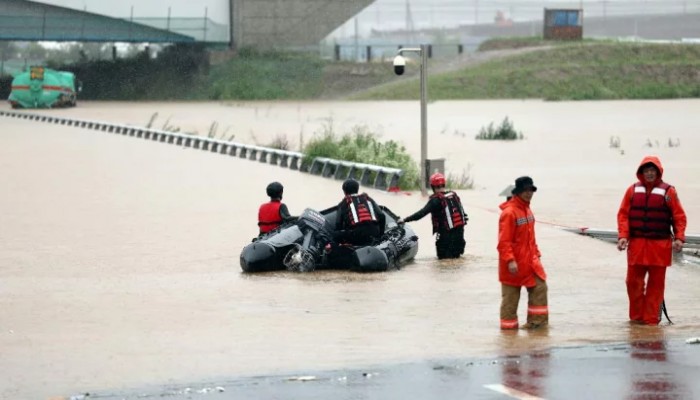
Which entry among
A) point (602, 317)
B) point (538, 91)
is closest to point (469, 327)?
point (602, 317)

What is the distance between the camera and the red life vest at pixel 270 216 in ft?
63.0

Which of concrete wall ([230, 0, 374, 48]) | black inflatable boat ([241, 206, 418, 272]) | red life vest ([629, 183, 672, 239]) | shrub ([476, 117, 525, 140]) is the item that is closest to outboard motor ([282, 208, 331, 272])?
black inflatable boat ([241, 206, 418, 272])

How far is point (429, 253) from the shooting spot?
21250 mm

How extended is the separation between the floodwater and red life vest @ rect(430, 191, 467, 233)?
511 mm

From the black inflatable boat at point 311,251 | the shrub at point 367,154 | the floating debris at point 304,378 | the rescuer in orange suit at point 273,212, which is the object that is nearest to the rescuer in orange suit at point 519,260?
the floating debris at point 304,378

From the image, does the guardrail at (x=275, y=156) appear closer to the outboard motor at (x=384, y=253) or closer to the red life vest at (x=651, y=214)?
the outboard motor at (x=384, y=253)

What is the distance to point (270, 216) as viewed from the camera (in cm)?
1925

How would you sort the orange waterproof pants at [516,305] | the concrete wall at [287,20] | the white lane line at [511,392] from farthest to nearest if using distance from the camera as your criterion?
1. the concrete wall at [287,20]
2. the orange waterproof pants at [516,305]
3. the white lane line at [511,392]

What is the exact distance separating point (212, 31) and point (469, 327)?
84.7 metres

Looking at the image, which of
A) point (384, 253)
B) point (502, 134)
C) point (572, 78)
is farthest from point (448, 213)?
point (572, 78)

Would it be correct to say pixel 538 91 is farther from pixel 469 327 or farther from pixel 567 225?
pixel 469 327

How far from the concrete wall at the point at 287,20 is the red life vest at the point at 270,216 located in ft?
268

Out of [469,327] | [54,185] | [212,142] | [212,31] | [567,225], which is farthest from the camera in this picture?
[212,31]

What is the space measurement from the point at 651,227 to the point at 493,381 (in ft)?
11.6
